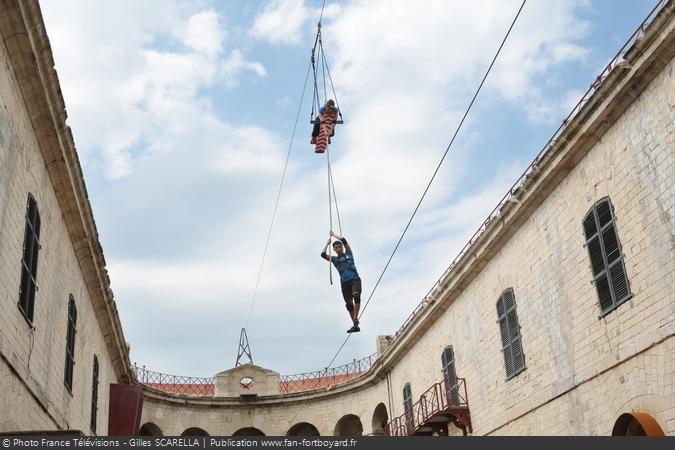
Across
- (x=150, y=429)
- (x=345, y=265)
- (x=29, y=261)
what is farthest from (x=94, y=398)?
(x=150, y=429)

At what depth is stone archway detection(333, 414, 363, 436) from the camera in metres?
29.0

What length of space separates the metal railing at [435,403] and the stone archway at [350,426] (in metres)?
6.70

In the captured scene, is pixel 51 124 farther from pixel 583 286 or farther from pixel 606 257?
pixel 583 286

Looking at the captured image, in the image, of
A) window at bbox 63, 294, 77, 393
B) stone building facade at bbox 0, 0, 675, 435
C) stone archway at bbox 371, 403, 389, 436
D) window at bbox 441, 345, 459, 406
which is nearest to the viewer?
stone building facade at bbox 0, 0, 675, 435

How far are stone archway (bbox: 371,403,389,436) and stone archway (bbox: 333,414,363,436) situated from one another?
1847mm

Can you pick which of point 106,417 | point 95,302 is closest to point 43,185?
point 95,302

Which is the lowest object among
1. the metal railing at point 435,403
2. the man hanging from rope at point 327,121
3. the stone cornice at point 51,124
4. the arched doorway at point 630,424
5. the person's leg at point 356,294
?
the arched doorway at point 630,424

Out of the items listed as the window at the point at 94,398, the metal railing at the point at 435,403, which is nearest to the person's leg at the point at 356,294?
the metal railing at the point at 435,403

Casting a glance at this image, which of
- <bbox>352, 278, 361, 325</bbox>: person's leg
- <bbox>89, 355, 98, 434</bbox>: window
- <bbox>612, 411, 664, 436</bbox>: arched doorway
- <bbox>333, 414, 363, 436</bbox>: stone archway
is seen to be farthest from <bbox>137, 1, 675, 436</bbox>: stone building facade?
<bbox>333, 414, 363, 436</bbox>: stone archway

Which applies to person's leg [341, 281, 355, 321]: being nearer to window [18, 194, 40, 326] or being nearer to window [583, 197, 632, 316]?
window [583, 197, 632, 316]

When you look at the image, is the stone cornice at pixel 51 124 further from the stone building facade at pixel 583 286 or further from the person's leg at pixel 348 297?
the stone building facade at pixel 583 286

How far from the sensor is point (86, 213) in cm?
1336

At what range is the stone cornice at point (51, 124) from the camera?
887 centimetres

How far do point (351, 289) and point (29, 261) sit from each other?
227 inches
